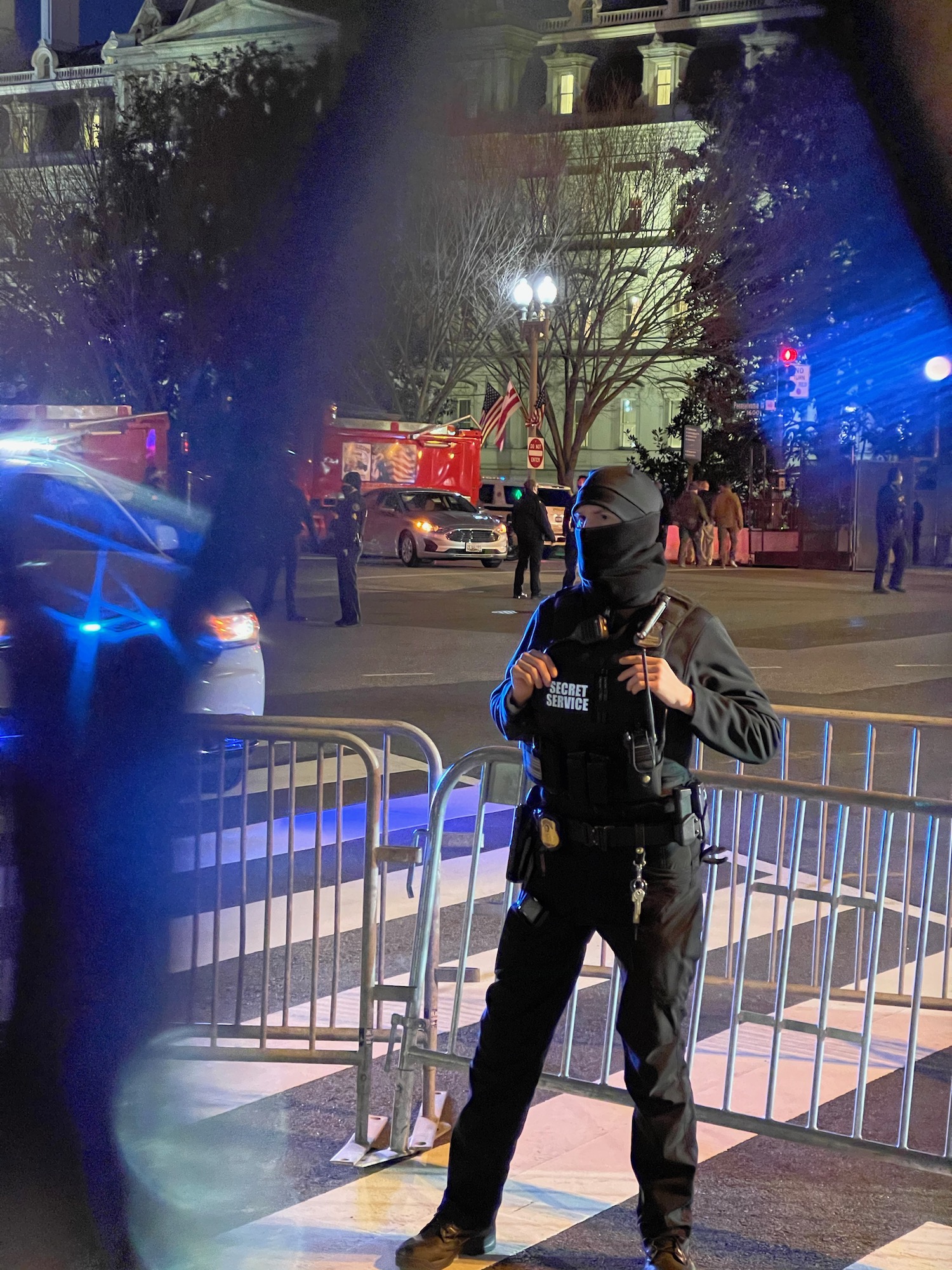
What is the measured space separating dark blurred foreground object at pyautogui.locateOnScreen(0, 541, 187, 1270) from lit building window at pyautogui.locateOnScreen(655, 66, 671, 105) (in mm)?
65269

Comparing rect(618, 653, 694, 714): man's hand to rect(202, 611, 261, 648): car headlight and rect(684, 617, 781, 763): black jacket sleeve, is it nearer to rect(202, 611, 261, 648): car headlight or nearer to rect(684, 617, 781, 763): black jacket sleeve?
rect(684, 617, 781, 763): black jacket sleeve

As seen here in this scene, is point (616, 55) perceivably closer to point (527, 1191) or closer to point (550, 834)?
point (527, 1191)

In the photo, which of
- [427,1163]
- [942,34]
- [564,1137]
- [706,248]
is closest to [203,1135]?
[427,1163]

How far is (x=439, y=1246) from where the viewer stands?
3404 mm

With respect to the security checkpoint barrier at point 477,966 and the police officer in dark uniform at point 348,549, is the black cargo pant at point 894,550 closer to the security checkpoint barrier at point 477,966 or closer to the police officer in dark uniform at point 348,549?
the police officer in dark uniform at point 348,549

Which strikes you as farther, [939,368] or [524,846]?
[939,368]

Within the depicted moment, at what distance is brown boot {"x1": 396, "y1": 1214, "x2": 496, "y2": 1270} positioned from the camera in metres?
3.39

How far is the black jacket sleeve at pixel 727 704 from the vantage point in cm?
322

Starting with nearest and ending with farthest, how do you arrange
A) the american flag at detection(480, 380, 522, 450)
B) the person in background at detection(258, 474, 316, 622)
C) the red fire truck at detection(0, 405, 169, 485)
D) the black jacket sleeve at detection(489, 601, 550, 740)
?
the black jacket sleeve at detection(489, 601, 550, 740) < the person in background at detection(258, 474, 316, 622) < the red fire truck at detection(0, 405, 169, 485) < the american flag at detection(480, 380, 522, 450)

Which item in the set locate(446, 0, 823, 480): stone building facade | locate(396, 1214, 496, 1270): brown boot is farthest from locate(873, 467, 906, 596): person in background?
locate(446, 0, 823, 480): stone building facade

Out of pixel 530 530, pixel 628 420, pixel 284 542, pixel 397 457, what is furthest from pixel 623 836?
pixel 628 420

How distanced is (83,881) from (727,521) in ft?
89.7

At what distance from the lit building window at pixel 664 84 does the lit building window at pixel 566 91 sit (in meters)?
3.85

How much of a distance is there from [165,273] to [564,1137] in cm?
3562
